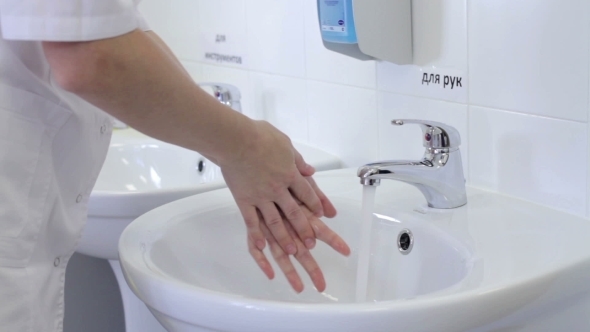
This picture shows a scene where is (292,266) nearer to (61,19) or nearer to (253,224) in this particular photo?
(253,224)

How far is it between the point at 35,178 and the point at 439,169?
462 mm

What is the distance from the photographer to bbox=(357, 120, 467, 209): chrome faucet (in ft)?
2.94

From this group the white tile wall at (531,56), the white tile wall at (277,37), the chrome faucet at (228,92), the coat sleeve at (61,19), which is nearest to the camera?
the coat sleeve at (61,19)

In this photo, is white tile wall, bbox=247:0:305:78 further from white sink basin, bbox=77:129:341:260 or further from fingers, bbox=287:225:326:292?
fingers, bbox=287:225:326:292

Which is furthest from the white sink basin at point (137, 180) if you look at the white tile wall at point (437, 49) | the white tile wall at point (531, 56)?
the white tile wall at point (531, 56)

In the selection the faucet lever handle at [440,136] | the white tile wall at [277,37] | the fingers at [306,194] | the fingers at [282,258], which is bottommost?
the fingers at [282,258]

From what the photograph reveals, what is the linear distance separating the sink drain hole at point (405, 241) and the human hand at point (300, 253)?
10 centimetres

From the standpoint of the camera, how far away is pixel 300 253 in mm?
836

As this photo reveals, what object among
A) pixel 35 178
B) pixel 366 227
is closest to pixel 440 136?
pixel 366 227

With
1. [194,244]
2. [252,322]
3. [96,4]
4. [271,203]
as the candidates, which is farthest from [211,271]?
[96,4]

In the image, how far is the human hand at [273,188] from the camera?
77 cm

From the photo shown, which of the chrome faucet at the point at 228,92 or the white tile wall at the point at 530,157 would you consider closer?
the white tile wall at the point at 530,157

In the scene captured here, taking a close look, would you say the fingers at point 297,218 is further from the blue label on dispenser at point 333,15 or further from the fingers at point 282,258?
the blue label on dispenser at point 333,15

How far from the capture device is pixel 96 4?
59cm
